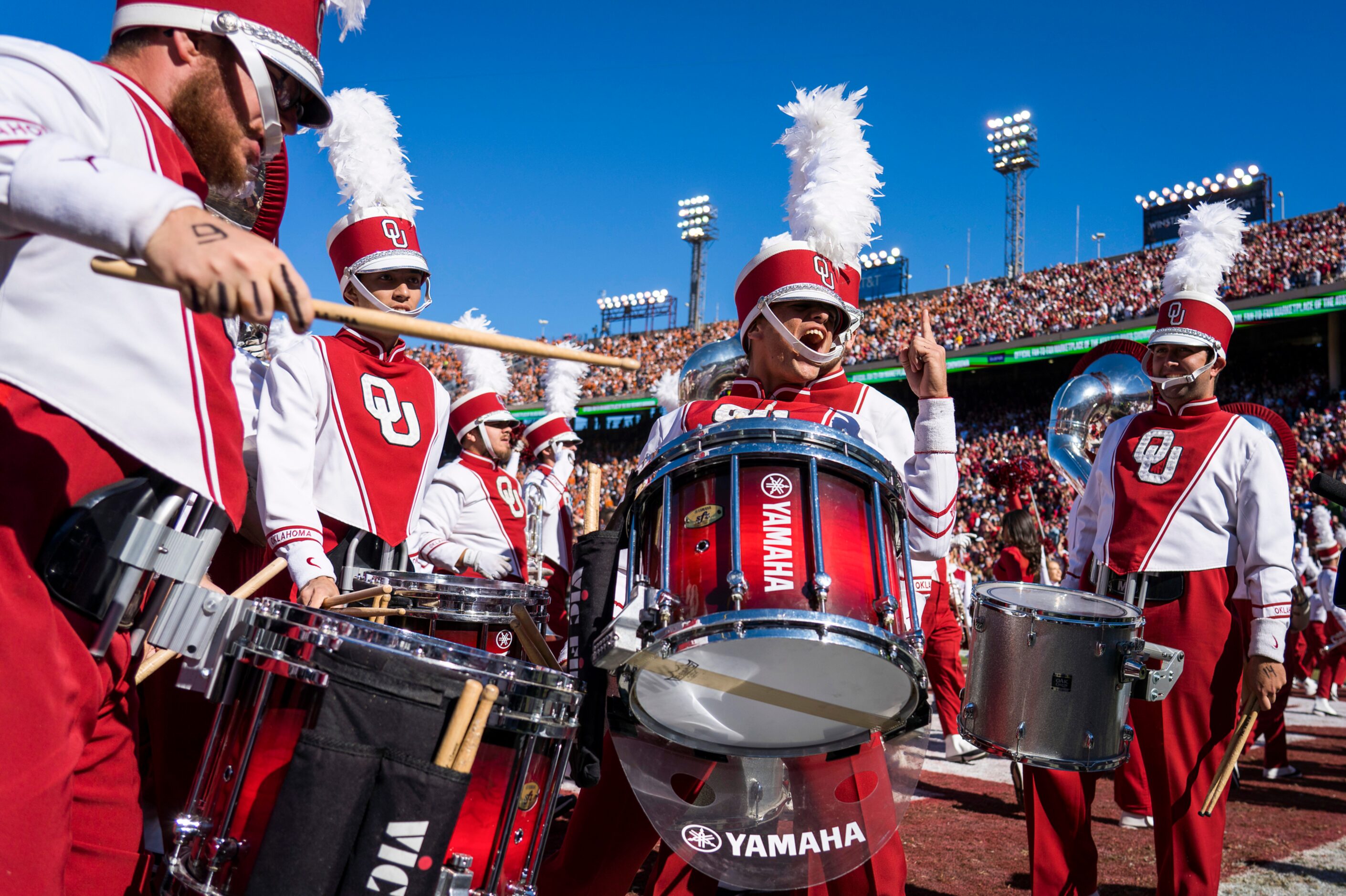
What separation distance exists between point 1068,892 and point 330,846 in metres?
3.27

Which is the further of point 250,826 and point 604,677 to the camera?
point 604,677

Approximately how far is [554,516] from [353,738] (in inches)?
245

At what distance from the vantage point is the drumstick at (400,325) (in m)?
1.41

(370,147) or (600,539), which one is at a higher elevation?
(370,147)

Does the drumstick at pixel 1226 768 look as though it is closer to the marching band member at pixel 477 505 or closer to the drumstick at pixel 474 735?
the drumstick at pixel 474 735

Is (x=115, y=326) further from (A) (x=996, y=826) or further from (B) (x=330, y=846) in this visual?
(A) (x=996, y=826)

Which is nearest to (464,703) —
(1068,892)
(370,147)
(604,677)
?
(604,677)

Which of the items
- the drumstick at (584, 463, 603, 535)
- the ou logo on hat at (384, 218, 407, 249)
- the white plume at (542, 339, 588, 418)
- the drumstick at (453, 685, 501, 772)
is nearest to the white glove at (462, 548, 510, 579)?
the ou logo on hat at (384, 218, 407, 249)

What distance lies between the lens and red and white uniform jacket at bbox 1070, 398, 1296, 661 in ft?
13.3

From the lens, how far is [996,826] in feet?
19.0

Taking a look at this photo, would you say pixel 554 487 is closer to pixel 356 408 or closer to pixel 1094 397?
pixel 1094 397

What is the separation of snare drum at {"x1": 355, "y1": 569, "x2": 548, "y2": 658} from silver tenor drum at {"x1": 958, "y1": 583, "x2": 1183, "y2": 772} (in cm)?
160

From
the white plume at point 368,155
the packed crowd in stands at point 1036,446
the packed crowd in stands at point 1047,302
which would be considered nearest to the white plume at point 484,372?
the white plume at point 368,155

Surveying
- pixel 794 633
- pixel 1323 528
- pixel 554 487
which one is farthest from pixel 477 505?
pixel 1323 528
